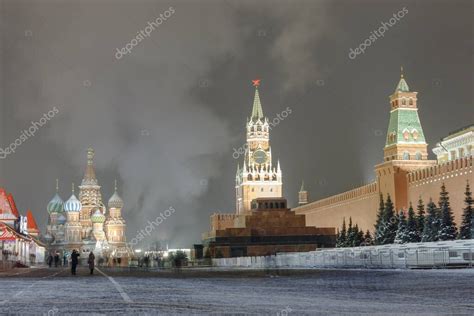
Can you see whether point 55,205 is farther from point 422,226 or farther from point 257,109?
point 422,226

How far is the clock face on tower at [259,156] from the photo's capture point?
4998 inches

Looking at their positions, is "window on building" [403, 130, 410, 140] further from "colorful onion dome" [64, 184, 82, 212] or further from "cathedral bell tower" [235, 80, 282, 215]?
"colorful onion dome" [64, 184, 82, 212]

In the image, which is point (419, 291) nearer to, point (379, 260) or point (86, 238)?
point (379, 260)

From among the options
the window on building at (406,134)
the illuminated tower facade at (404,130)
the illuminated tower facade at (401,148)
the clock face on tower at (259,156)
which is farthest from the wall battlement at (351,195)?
the clock face on tower at (259,156)

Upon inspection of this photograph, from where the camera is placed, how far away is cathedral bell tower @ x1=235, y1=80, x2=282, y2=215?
125 metres

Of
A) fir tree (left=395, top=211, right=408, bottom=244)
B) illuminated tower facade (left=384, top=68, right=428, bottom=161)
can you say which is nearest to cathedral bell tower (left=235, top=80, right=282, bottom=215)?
illuminated tower facade (left=384, top=68, right=428, bottom=161)

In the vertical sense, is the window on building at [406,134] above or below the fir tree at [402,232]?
above

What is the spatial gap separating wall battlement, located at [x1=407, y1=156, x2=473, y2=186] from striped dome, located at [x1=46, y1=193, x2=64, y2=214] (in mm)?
89688

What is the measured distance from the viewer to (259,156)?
127m

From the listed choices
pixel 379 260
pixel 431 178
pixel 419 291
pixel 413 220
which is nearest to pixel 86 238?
pixel 431 178

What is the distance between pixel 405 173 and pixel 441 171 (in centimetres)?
1031

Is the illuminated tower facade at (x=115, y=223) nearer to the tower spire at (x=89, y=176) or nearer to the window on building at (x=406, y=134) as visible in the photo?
the tower spire at (x=89, y=176)

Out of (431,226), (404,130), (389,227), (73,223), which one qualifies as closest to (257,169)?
(73,223)

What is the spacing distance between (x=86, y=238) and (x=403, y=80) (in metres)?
72.6
